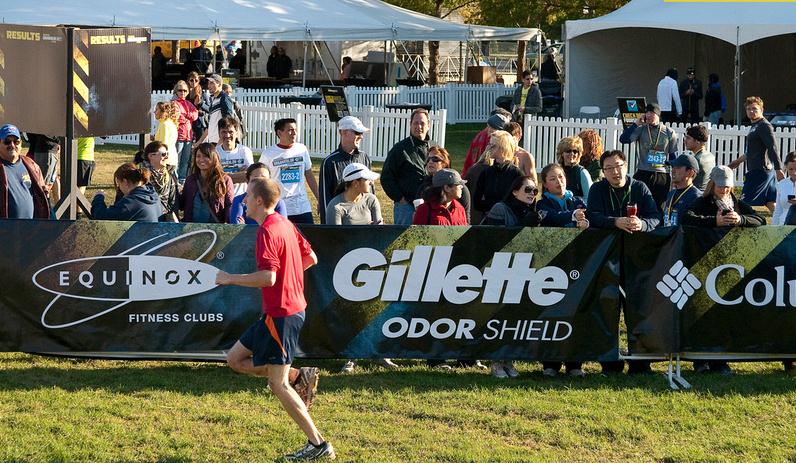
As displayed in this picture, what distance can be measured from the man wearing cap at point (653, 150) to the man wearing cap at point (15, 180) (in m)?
6.49

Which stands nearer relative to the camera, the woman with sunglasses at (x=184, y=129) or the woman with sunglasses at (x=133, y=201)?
the woman with sunglasses at (x=133, y=201)

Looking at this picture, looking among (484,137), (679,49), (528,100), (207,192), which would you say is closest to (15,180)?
(207,192)

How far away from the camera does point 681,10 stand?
2608cm

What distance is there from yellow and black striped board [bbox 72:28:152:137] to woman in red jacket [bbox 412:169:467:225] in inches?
158

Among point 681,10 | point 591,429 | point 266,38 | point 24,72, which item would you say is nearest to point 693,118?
point 681,10

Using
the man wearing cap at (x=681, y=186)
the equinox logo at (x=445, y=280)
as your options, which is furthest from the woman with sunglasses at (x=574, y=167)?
the equinox logo at (x=445, y=280)

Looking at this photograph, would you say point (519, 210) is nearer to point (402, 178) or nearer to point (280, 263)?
point (402, 178)

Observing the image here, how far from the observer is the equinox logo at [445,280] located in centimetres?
859

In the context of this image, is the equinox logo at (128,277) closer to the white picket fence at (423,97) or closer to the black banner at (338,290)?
the black banner at (338,290)

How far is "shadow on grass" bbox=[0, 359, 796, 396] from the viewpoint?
27.5ft

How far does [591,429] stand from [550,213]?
6.91ft

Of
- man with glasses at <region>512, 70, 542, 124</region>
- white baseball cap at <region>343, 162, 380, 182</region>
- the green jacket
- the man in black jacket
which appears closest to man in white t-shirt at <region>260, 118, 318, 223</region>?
the green jacket

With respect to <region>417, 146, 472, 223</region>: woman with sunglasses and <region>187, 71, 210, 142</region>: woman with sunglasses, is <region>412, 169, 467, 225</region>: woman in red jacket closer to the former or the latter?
<region>417, 146, 472, 223</region>: woman with sunglasses

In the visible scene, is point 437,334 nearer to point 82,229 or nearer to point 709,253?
point 709,253
